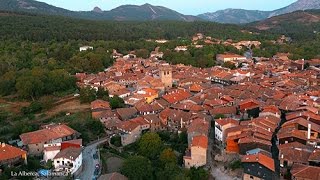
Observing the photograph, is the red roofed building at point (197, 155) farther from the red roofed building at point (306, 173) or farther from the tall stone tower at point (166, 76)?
the tall stone tower at point (166, 76)

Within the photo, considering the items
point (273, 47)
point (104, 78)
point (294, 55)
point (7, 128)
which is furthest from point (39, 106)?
point (273, 47)

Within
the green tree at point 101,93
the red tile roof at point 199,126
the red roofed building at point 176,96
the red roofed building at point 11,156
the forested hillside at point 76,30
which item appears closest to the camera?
the red roofed building at point 11,156

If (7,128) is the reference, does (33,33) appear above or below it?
above

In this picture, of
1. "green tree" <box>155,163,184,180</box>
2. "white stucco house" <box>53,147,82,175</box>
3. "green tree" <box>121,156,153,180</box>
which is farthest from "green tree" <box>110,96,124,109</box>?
"green tree" <box>155,163,184,180</box>

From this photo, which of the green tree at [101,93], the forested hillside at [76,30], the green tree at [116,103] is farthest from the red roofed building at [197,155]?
the forested hillside at [76,30]

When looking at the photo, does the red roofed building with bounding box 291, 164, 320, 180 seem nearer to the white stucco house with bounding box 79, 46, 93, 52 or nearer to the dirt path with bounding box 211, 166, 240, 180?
the dirt path with bounding box 211, 166, 240, 180

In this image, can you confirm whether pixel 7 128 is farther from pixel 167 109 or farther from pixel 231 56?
pixel 231 56
